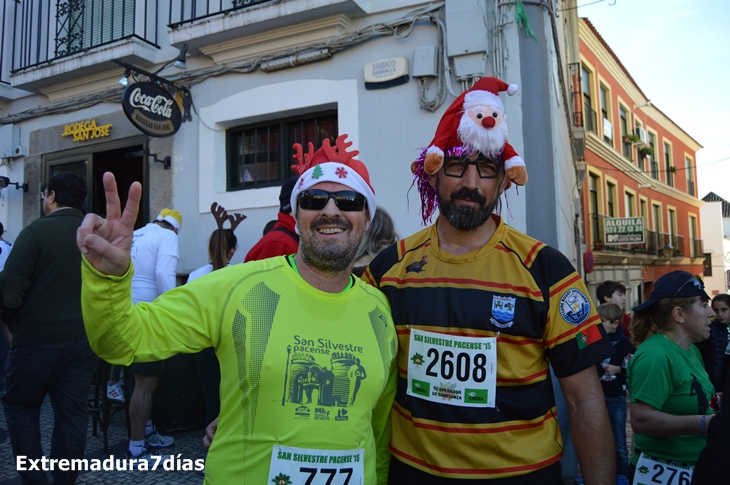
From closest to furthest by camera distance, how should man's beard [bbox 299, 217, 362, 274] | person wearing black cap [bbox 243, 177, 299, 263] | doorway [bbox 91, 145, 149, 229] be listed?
1. man's beard [bbox 299, 217, 362, 274]
2. person wearing black cap [bbox 243, 177, 299, 263]
3. doorway [bbox 91, 145, 149, 229]

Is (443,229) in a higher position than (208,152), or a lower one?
lower

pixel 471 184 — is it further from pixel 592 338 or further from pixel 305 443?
pixel 305 443

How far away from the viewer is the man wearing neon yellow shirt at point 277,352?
5.40 feet

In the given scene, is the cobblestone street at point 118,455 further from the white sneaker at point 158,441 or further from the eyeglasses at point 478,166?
the eyeglasses at point 478,166

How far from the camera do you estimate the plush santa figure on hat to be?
2.14m

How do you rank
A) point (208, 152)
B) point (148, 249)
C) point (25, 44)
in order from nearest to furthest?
point (148, 249) < point (208, 152) < point (25, 44)

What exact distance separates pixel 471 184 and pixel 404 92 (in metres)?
3.98

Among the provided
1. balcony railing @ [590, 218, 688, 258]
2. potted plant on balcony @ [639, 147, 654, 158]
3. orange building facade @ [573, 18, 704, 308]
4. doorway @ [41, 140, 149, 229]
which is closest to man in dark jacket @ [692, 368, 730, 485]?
doorway @ [41, 140, 149, 229]

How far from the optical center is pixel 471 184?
215 centimetres

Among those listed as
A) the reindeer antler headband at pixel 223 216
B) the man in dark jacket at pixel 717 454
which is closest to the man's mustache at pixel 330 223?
the man in dark jacket at pixel 717 454

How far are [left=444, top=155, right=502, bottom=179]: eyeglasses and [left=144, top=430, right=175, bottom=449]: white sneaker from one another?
378 centimetres

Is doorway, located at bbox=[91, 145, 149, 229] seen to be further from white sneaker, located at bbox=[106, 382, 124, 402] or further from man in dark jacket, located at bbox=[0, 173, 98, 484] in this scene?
man in dark jacket, located at bbox=[0, 173, 98, 484]

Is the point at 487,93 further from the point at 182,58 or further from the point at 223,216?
the point at 182,58

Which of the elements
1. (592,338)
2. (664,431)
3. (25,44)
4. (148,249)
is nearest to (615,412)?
(664,431)
